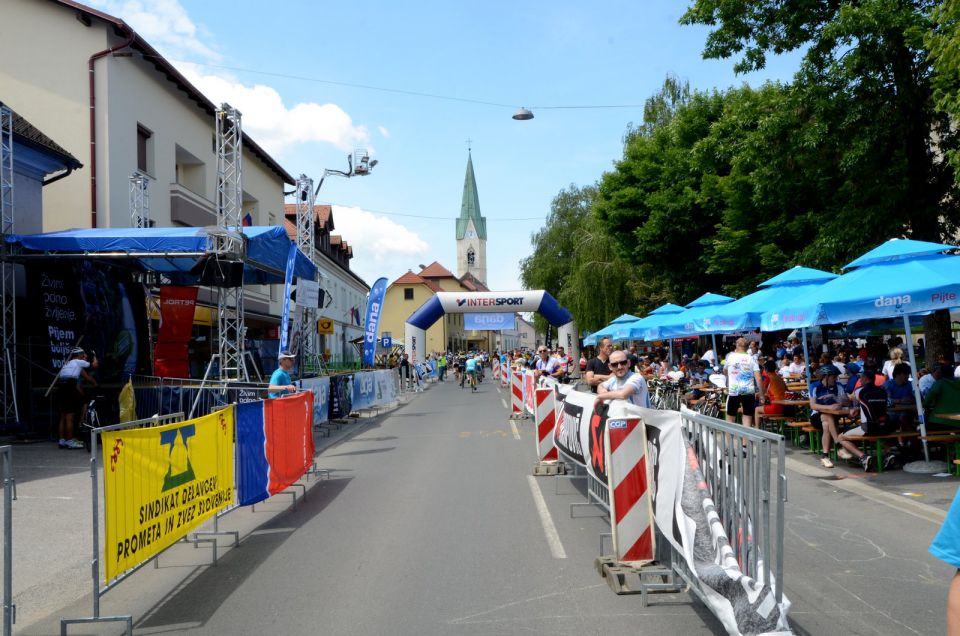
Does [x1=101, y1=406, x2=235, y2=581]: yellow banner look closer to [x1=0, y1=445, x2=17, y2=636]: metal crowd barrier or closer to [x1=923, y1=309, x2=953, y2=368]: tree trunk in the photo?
[x1=0, y1=445, x2=17, y2=636]: metal crowd barrier

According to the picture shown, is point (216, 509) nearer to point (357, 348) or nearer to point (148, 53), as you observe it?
point (148, 53)

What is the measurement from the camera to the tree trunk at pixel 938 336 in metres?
15.3

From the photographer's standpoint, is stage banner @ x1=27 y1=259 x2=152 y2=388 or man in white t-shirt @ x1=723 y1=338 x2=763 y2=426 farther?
stage banner @ x1=27 y1=259 x2=152 y2=388

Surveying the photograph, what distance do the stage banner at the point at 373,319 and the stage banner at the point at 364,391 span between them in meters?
2.45

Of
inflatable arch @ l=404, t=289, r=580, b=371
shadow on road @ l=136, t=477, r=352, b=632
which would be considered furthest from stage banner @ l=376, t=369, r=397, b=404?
shadow on road @ l=136, t=477, r=352, b=632

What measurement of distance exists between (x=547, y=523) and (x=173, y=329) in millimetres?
11558

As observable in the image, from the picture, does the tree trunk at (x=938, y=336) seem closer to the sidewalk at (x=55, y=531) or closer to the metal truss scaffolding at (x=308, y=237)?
the sidewalk at (x=55, y=531)

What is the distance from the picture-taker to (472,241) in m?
143

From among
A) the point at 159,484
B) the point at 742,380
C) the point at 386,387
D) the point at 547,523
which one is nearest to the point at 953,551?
the point at 159,484

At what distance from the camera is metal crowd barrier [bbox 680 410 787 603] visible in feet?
12.7

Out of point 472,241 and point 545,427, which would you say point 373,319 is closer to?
point 545,427

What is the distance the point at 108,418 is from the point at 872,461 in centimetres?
1325

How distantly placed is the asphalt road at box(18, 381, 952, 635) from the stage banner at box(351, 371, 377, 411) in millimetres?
11545

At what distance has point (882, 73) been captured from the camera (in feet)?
54.1
